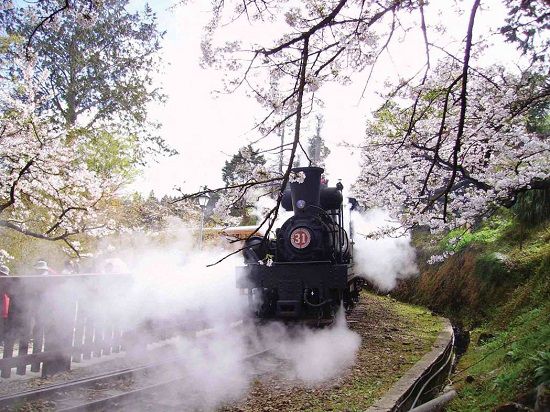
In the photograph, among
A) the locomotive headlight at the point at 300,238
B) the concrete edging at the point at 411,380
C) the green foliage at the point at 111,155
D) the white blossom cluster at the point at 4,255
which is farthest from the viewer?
the green foliage at the point at 111,155

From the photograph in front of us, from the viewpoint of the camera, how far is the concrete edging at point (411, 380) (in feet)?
14.9

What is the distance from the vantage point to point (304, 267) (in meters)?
8.08

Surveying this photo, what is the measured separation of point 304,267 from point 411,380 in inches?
121

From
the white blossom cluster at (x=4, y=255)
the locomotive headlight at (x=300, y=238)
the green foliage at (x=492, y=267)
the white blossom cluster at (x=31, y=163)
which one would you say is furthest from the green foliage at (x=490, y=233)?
the white blossom cluster at (x=4, y=255)

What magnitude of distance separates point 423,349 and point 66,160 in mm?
9449

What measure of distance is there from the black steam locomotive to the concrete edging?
185 centimetres

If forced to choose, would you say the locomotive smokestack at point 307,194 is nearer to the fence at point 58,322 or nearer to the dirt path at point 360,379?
the dirt path at point 360,379

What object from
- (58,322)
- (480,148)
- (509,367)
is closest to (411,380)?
(509,367)

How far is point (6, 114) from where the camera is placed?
35.6 ft

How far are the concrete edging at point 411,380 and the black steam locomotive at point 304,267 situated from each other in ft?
6.08

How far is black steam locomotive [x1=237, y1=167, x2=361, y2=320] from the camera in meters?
8.04

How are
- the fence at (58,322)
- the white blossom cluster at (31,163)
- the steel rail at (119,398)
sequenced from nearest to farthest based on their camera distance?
the steel rail at (119,398)
the fence at (58,322)
the white blossom cluster at (31,163)

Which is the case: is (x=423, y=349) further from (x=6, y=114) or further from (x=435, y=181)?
(x=6, y=114)

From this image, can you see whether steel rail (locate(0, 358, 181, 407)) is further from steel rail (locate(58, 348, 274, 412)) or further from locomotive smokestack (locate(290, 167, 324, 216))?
locomotive smokestack (locate(290, 167, 324, 216))
